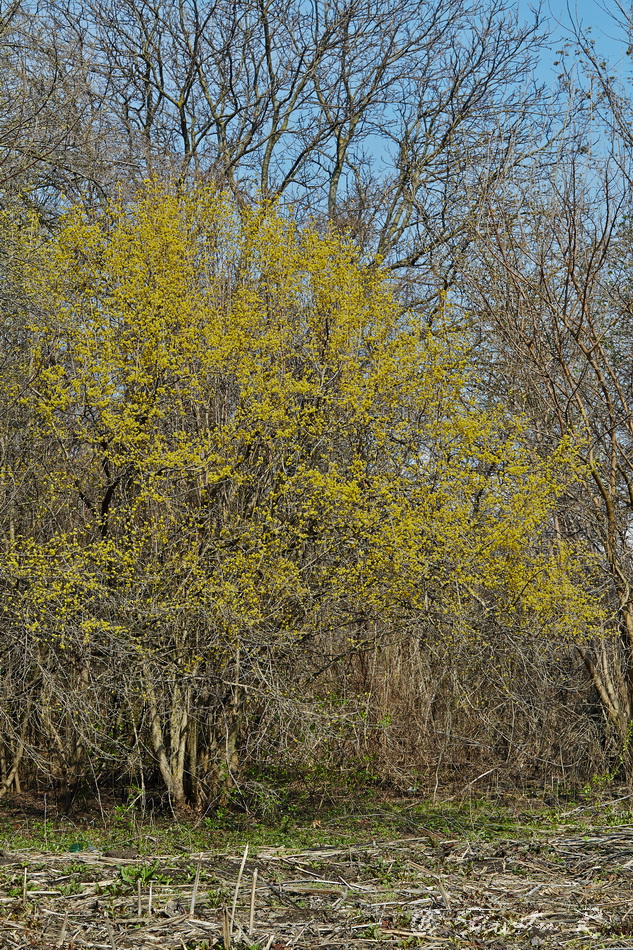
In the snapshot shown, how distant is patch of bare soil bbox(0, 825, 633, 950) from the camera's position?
3.88 m

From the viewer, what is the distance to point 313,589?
8156mm

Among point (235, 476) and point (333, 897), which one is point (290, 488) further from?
point (333, 897)

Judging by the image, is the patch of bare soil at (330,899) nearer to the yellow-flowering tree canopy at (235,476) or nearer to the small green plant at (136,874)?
the small green plant at (136,874)

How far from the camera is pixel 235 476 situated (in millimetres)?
7484

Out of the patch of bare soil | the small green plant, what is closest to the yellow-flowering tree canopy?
the patch of bare soil

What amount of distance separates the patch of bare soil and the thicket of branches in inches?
93.2

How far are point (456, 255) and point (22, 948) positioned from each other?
7.93 meters

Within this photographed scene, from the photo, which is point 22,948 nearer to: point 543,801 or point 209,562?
point 209,562

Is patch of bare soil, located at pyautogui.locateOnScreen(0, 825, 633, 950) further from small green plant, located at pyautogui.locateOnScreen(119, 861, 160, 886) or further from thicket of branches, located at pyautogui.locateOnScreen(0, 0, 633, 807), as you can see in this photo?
thicket of branches, located at pyautogui.locateOnScreen(0, 0, 633, 807)

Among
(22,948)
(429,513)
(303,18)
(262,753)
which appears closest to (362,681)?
(262,753)

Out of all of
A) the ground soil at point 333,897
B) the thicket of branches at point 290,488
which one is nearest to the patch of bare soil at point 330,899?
the ground soil at point 333,897

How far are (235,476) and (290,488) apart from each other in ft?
1.69

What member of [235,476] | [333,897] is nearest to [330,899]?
[333,897]

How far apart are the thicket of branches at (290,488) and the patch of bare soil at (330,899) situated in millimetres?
2368
